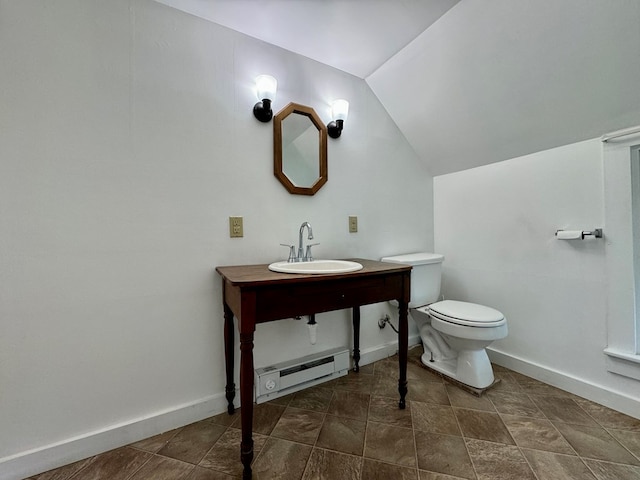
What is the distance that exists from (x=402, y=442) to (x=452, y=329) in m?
0.68

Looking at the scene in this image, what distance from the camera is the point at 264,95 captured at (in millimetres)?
A: 1476

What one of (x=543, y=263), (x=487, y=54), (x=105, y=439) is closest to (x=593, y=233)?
(x=543, y=263)

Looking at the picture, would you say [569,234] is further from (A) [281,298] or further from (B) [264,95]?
(B) [264,95]

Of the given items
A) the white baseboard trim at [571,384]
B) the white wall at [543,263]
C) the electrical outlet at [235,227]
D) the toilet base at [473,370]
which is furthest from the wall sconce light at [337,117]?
the white baseboard trim at [571,384]

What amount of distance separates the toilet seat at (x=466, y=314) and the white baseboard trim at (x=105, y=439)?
51.6 inches

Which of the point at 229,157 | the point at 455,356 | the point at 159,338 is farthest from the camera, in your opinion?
the point at 455,356

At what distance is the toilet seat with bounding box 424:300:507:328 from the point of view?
60.0 inches

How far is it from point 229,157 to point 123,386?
A: 1229 mm

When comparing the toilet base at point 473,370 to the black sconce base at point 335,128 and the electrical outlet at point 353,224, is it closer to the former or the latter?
the electrical outlet at point 353,224

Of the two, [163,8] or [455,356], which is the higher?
[163,8]

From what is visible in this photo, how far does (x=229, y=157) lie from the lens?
1485 mm

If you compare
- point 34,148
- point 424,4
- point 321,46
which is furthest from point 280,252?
point 424,4

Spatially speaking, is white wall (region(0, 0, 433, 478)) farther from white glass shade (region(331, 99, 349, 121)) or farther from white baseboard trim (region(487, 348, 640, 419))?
white baseboard trim (region(487, 348, 640, 419))

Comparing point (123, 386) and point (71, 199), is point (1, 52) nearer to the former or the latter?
point (71, 199)
